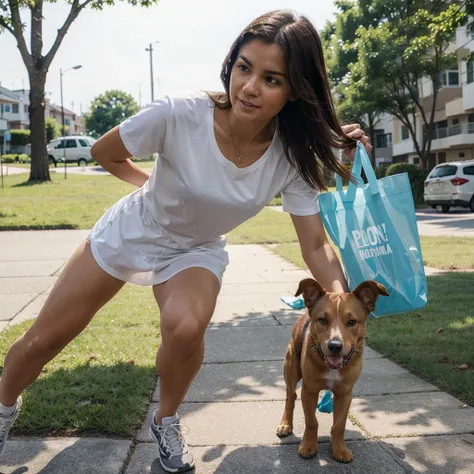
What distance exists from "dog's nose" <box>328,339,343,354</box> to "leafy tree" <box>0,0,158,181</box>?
789 inches

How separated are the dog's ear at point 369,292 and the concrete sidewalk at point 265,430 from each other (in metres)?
0.80

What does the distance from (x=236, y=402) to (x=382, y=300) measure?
1.35m

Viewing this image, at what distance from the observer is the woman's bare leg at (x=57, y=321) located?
3.21 m

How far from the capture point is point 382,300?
3.36 meters

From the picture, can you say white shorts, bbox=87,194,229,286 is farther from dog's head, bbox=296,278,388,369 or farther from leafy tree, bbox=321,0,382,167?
leafy tree, bbox=321,0,382,167

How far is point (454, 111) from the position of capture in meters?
43.2

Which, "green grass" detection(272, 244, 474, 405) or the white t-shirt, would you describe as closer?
the white t-shirt

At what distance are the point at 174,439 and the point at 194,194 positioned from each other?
3.98 feet

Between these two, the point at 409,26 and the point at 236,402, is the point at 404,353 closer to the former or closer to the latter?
the point at 236,402

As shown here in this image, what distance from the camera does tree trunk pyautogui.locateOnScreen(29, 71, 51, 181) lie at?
84.7ft

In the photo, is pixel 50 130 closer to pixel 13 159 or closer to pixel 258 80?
pixel 13 159

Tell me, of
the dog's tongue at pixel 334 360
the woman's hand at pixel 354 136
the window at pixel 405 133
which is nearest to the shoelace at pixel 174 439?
the dog's tongue at pixel 334 360

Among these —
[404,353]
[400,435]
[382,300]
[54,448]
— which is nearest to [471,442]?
[400,435]

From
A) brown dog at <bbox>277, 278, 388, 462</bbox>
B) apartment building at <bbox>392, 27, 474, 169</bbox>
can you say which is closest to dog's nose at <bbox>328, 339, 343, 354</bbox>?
brown dog at <bbox>277, 278, 388, 462</bbox>
